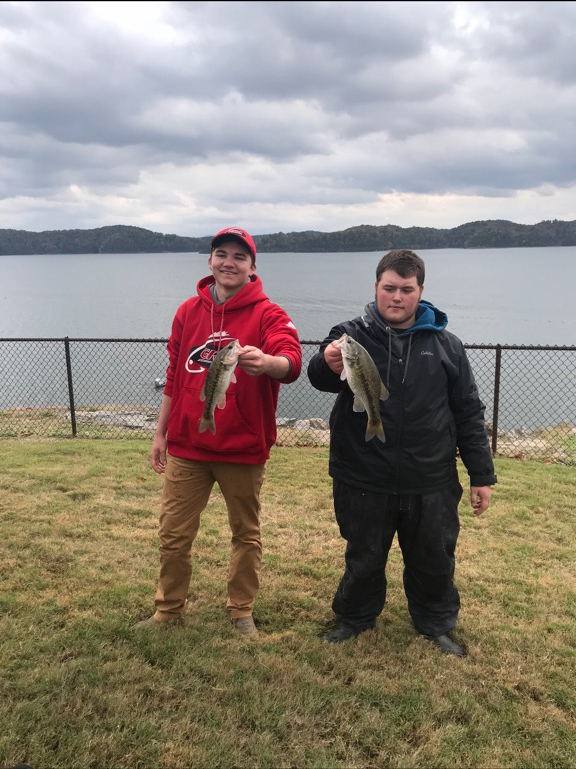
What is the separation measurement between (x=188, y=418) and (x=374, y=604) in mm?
1722

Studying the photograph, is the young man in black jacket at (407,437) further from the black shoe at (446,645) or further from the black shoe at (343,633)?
the black shoe at (343,633)

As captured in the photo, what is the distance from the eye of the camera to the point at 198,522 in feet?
11.1

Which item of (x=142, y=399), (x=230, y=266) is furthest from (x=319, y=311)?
(x=230, y=266)

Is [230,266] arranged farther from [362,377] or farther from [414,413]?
[414,413]

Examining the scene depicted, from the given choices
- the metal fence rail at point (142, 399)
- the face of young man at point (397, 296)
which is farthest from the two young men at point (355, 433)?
the metal fence rail at point (142, 399)

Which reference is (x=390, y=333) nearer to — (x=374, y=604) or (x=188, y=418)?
(x=188, y=418)

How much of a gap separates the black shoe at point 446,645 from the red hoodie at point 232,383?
5.19ft

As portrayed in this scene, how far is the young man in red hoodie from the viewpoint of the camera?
10.3ft

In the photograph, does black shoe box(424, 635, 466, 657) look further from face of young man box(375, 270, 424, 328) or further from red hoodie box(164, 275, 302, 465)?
face of young man box(375, 270, 424, 328)

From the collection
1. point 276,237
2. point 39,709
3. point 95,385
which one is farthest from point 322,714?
point 276,237

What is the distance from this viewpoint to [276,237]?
116m

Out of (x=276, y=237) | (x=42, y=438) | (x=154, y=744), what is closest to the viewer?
(x=154, y=744)

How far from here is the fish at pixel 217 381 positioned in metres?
2.73

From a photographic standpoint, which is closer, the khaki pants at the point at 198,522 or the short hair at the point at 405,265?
the short hair at the point at 405,265
